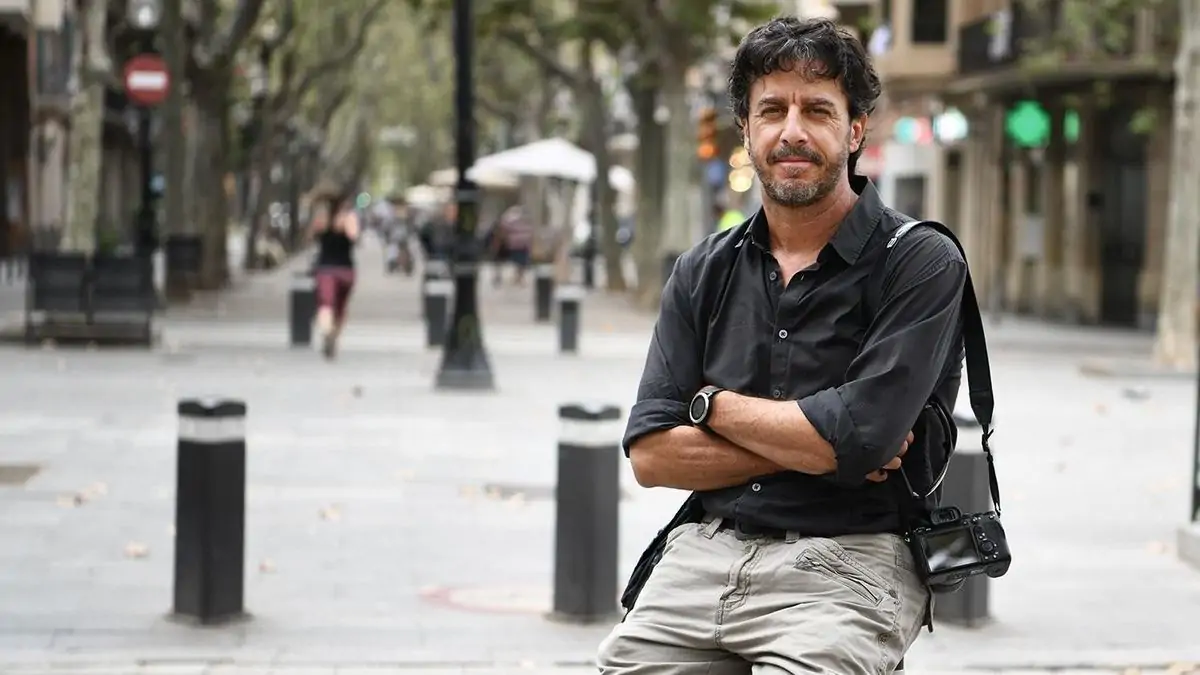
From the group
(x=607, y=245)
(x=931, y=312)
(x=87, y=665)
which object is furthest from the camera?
(x=607, y=245)

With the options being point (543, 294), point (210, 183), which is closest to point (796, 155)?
point (543, 294)

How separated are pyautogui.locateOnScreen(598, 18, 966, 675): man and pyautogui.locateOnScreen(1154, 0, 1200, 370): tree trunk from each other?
20.1 metres

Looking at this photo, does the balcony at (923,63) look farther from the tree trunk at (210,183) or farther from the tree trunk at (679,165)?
the tree trunk at (210,183)

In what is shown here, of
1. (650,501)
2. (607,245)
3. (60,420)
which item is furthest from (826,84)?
(607,245)

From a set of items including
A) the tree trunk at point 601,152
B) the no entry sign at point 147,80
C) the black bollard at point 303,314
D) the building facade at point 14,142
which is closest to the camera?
the black bollard at point 303,314

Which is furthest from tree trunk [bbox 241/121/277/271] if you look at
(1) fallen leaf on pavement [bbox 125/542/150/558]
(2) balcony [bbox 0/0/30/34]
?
(1) fallen leaf on pavement [bbox 125/542/150/558]

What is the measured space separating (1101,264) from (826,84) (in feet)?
111

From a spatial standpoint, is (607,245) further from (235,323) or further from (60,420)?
(60,420)

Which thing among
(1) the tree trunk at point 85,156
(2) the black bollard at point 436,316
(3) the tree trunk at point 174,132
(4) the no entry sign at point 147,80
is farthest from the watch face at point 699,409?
(3) the tree trunk at point 174,132

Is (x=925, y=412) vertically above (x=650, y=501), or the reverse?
(x=925, y=412)

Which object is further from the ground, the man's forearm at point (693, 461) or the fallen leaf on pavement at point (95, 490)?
the man's forearm at point (693, 461)

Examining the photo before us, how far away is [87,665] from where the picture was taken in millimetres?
7734

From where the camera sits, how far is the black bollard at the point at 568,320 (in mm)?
24641

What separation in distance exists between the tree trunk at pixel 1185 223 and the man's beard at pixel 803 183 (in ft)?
66.2
